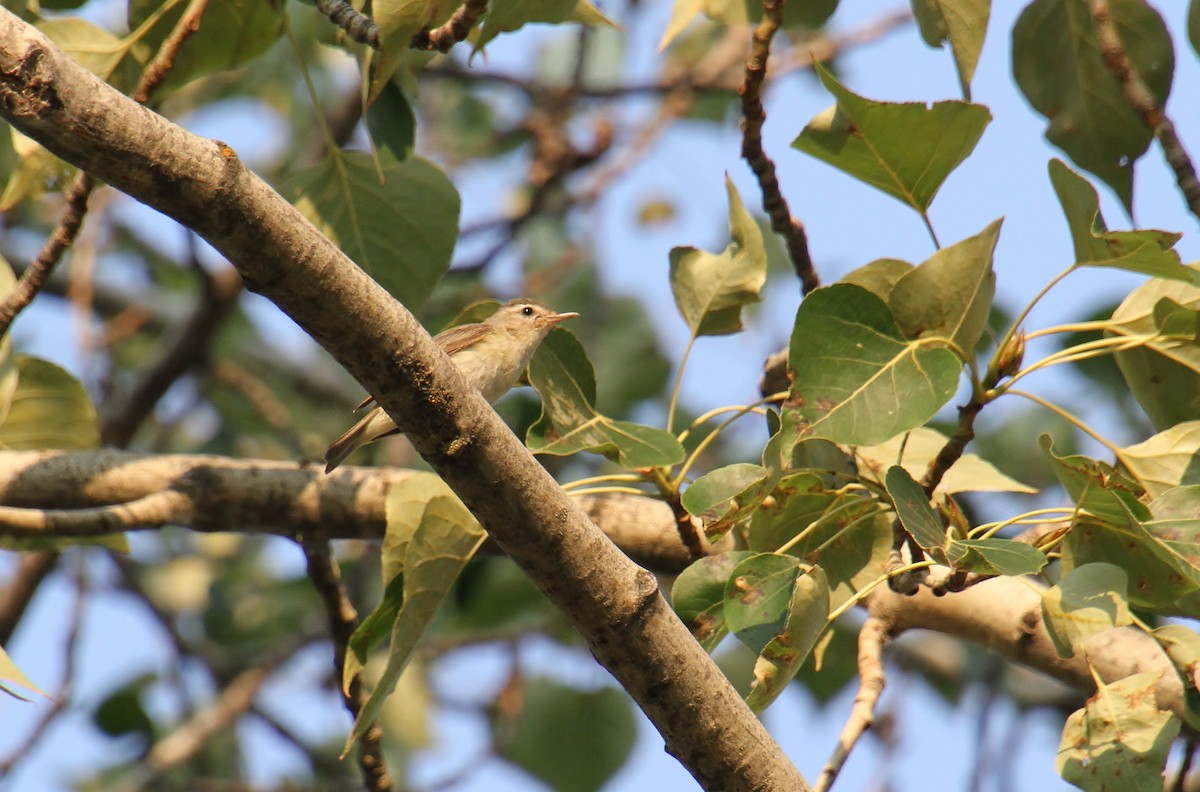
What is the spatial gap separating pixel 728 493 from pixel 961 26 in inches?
46.5

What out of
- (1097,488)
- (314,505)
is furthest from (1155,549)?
(314,505)

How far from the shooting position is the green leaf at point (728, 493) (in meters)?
2.22

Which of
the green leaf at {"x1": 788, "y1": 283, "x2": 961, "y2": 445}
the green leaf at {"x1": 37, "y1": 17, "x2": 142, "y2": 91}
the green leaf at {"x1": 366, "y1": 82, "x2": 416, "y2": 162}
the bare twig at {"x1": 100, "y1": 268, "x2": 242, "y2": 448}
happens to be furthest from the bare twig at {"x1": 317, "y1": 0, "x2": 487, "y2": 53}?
the bare twig at {"x1": 100, "y1": 268, "x2": 242, "y2": 448}

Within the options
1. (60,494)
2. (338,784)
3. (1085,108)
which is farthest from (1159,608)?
(338,784)

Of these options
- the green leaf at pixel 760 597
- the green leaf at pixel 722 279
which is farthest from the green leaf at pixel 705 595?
the green leaf at pixel 722 279

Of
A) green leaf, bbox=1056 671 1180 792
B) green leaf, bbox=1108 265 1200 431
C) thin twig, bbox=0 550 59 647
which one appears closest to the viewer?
green leaf, bbox=1056 671 1180 792

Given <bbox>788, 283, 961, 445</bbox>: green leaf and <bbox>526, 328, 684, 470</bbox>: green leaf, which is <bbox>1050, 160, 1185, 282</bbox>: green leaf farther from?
<bbox>526, 328, 684, 470</bbox>: green leaf

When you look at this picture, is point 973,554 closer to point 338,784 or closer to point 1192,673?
point 1192,673

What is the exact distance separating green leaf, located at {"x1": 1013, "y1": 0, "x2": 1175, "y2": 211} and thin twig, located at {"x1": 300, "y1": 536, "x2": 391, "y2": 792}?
2.15 m

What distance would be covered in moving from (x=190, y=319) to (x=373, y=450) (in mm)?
1449

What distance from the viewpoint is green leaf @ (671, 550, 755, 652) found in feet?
7.74

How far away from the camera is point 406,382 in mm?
1782

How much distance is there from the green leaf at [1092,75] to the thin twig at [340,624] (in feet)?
7.04

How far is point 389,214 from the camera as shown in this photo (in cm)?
307
